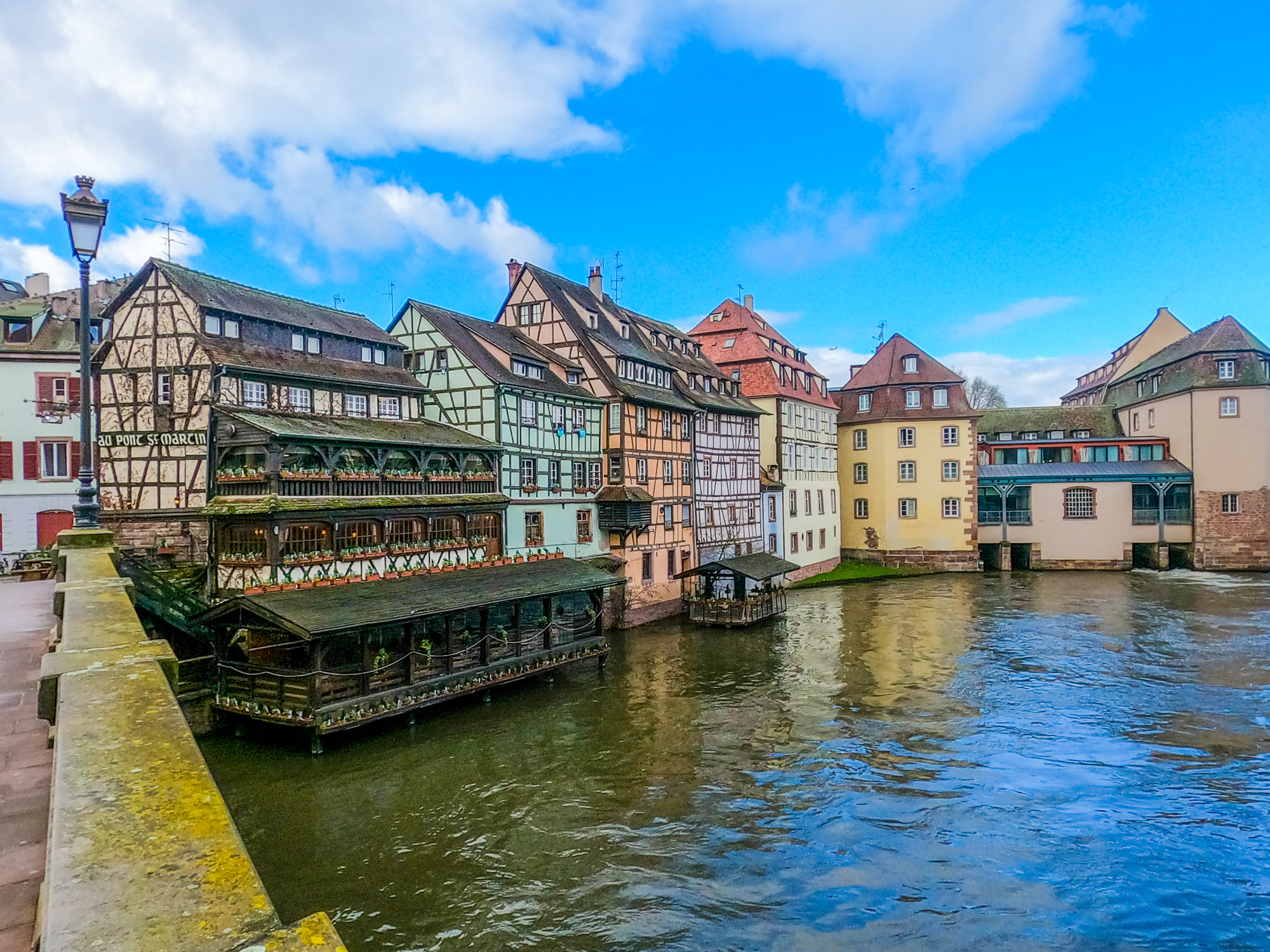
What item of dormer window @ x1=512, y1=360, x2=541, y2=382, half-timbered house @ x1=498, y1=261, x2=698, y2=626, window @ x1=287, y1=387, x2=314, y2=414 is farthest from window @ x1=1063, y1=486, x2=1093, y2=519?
window @ x1=287, y1=387, x2=314, y2=414

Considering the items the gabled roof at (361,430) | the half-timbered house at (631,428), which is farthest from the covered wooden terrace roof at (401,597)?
the half-timbered house at (631,428)

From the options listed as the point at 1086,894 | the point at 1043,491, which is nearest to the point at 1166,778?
the point at 1086,894

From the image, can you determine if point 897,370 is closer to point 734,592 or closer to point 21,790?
point 734,592

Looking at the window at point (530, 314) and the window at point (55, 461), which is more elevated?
the window at point (530, 314)

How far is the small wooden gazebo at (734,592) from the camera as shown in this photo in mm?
31422

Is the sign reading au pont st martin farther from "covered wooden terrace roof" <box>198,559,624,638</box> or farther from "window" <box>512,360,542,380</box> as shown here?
"window" <box>512,360,542,380</box>

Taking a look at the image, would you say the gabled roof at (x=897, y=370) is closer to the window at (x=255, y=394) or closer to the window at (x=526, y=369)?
the window at (x=526, y=369)

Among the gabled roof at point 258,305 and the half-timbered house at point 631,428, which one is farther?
the half-timbered house at point 631,428

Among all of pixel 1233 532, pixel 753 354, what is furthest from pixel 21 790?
pixel 1233 532

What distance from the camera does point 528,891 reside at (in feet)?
38.4

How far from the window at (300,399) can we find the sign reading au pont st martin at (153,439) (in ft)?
8.36

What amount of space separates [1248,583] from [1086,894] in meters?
37.5

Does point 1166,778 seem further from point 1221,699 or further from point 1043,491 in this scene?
point 1043,491

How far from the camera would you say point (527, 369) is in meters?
29.4
